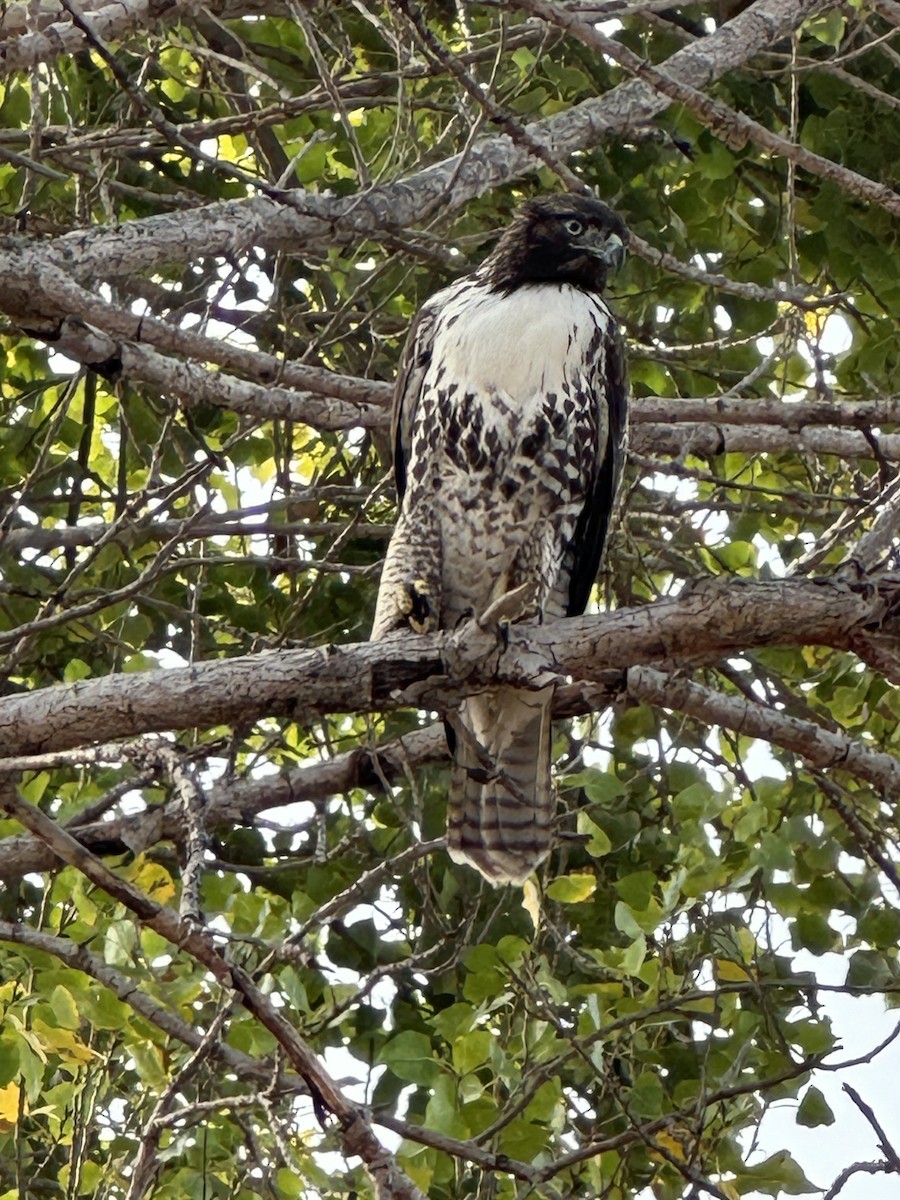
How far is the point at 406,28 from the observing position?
3.73m

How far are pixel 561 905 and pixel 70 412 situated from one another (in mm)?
1982

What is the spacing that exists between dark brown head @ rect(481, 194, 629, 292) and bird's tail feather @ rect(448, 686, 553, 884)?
3.58 feet

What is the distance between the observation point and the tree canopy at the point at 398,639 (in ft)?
9.62

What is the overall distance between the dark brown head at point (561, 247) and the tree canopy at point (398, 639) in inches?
6.0

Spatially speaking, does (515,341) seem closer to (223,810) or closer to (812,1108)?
(223,810)

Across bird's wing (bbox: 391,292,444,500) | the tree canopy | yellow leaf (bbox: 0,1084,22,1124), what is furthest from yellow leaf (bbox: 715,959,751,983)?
yellow leaf (bbox: 0,1084,22,1124)

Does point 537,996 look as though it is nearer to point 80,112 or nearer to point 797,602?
point 797,602

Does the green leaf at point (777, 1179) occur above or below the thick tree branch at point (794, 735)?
below

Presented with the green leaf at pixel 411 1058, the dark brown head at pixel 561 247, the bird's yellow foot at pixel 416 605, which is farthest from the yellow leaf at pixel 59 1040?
the dark brown head at pixel 561 247

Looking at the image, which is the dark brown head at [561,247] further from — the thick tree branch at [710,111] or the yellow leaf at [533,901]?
the yellow leaf at [533,901]

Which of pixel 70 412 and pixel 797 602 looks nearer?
pixel 797 602

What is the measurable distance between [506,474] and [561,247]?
69 cm

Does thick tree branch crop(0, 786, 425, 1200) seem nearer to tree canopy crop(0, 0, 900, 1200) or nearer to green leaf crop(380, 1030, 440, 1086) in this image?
tree canopy crop(0, 0, 900, 1200)

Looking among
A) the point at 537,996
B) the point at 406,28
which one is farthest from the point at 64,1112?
the point at 406,28
